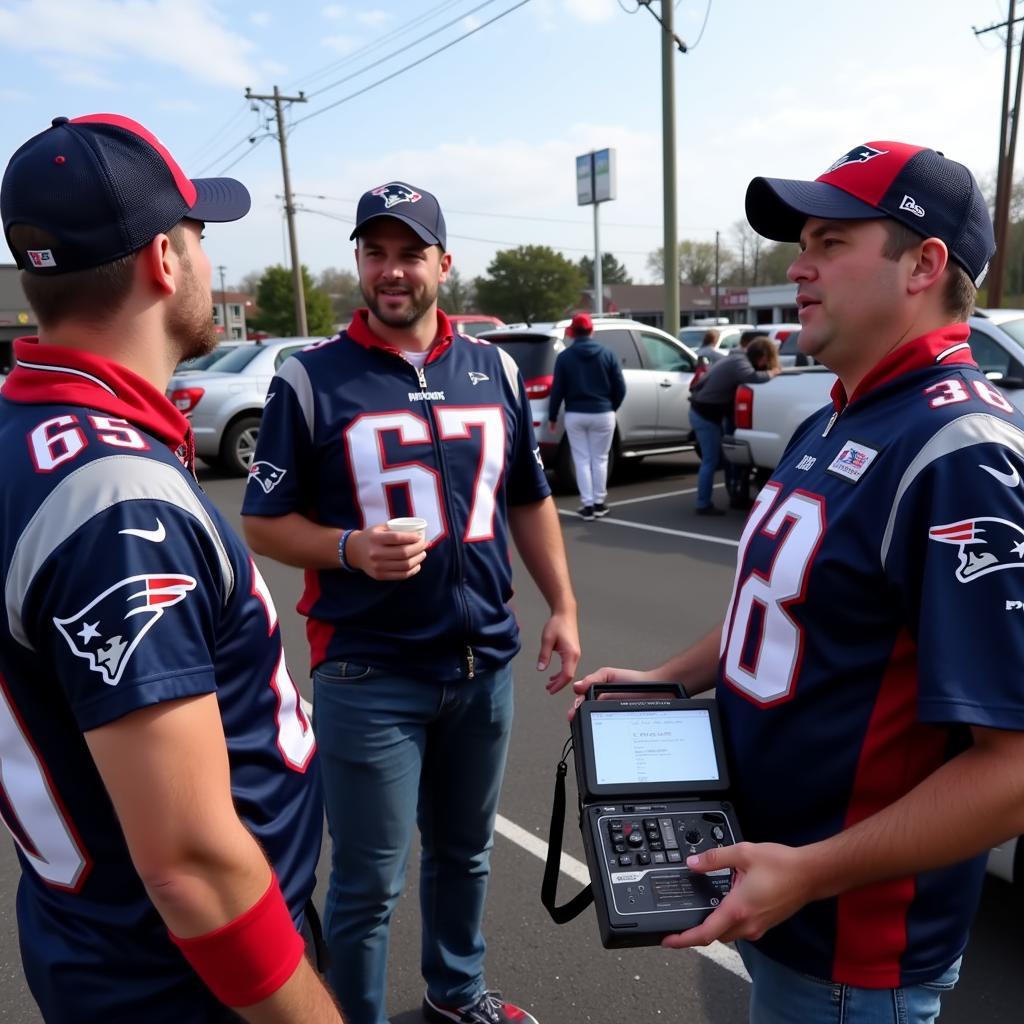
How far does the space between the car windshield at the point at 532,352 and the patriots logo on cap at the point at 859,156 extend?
8173mm

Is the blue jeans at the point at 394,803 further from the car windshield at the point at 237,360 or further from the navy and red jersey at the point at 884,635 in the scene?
the car windshield at the point at 237,360

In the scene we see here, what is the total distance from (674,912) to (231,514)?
28.6 feet

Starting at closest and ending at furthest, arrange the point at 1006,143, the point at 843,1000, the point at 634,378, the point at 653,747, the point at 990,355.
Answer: the point at 843,1000, the point at 653,747, the point at 990,355, the point at 634,378, the point at 1006,143

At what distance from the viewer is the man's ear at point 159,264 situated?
50.4 inches

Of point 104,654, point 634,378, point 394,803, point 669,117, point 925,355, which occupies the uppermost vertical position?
point 669,117

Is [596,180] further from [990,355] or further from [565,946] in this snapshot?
[565,946]

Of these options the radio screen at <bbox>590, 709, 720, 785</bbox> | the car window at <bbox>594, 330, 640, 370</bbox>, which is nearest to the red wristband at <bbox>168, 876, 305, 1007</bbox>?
the radio screen at <bbox>590, 709, 720, 785</bbox>

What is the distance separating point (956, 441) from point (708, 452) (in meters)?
8.05

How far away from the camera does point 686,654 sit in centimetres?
190

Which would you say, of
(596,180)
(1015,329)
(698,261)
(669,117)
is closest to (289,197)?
(596,180)

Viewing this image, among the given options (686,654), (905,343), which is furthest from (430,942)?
(905,343)

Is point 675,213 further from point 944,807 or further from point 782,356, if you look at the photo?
point 944,807

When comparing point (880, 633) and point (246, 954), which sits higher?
point (880, 633)

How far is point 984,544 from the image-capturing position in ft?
3.87
